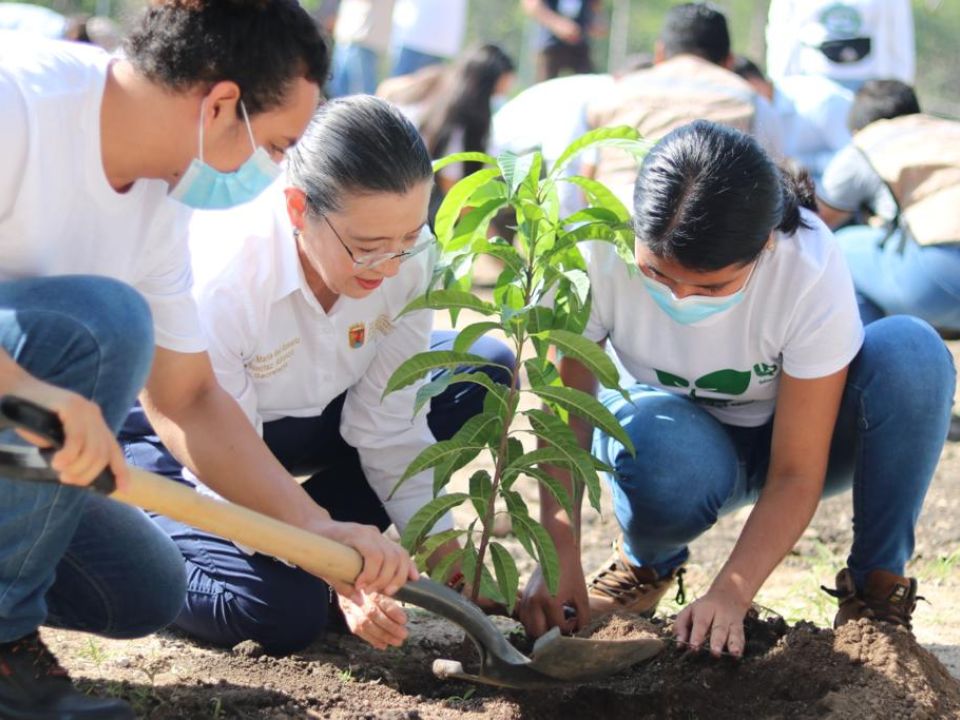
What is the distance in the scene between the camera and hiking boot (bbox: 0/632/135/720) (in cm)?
208

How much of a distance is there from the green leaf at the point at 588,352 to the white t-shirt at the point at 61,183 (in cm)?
75

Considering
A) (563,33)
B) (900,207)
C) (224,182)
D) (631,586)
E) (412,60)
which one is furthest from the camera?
(563,33)

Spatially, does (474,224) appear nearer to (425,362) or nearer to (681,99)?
(425,362)

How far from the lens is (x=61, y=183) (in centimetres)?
205

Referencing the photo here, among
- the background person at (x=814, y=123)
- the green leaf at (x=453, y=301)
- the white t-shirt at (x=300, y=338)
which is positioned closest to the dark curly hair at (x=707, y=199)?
the green leaf at (x=453, y=301)

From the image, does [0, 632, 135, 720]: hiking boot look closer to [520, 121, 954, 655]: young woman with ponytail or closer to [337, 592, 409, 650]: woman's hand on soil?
[337, 592, 409, 650]: woman's hand on soil

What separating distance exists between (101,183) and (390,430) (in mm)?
1090

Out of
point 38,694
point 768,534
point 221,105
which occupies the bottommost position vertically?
point 38,694

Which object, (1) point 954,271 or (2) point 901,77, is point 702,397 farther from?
(2) point 901,77

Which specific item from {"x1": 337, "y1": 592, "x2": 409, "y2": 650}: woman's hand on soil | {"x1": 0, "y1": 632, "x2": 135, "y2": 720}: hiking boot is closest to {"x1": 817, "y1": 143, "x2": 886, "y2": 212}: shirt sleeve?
{"x1": 337, "y1": 592, "x2": 409, "y2": 650}: woman's hand on soil

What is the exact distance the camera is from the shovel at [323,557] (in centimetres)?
178

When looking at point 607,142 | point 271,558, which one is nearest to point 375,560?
point 271,558

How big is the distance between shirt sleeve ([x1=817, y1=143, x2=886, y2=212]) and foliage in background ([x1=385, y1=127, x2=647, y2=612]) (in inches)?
96.9

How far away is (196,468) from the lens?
2.44m
